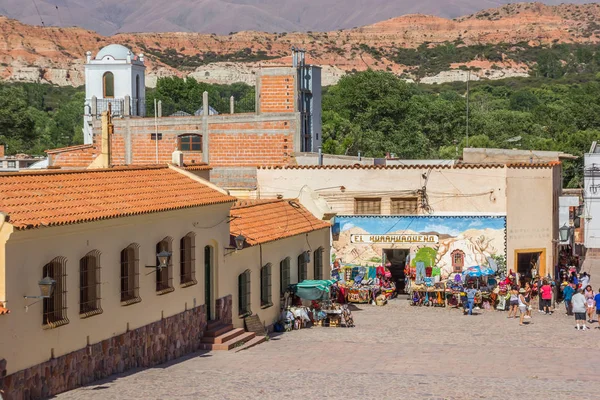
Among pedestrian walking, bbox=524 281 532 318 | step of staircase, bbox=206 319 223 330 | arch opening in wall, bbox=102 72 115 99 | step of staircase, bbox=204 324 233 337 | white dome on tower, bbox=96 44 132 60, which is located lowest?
pedestrian walking, bbox=524 281 532 318

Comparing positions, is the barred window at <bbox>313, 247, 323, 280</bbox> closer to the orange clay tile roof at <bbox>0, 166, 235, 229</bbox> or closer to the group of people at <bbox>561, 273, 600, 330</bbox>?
the group of people at <bbox>561, 273, 600, 330</bbox>

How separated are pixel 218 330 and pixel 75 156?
91.8 feet

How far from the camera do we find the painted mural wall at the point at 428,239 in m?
38.5

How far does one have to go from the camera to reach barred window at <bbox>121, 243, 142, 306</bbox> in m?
22.3

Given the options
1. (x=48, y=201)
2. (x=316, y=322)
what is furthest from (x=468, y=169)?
(x=48, y=201)

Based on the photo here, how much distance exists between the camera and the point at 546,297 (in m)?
33.9

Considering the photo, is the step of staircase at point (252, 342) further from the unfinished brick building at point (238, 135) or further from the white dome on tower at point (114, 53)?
the white dome on tower at point (114, 53)

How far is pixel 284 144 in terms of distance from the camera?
161 feet

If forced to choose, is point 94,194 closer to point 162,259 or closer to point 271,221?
point 162,259

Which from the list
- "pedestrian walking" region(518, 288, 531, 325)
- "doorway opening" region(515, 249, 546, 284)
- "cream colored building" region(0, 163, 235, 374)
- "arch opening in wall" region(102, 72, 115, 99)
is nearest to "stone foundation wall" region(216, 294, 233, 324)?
"cream colored building" region(0, 163, 235, 374)

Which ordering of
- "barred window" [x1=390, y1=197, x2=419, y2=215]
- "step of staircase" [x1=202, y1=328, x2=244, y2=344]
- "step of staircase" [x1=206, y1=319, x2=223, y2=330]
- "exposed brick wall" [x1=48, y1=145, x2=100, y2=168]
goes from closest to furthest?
"step of staircase" [x1=202, y1=328, x2=244, y2=344], "step of staircase" [x1=206, y1=319, x2=223, y2=330], "barred window" [x1=390, y1=197, x2=419, y2=215], "exposed brick wall" [x1=48, y1=145, x2=100, y2=168]

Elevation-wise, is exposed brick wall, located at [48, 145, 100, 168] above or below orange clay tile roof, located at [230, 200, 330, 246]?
above

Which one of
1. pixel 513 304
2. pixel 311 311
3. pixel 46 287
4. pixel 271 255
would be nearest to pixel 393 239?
pixel 513 304

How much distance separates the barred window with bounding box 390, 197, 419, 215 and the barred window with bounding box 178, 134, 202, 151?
13.4 metres
